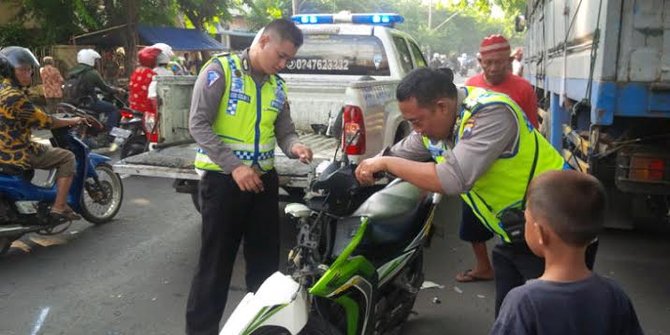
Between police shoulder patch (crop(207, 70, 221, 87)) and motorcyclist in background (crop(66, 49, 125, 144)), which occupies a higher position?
police shoulder patch (crop(207, 70, 221, 87))

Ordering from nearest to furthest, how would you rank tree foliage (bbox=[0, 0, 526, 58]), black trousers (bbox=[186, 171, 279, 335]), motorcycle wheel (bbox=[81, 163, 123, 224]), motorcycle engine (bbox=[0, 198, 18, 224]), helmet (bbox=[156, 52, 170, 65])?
1. black trousers (bbox=[186, 171, 279, 335])
2. motorcycle engine (bbox=[0, 198, 18, 224])
3. motorcycle wheel (bbox=[81, 163, 123, 224])
4. helmet (bbox=[156, 52, 170, 65])
5. tree foliage (bbox=[0, 0, 526, 58])

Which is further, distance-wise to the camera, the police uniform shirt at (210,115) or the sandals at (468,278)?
the sandals at (468,278)

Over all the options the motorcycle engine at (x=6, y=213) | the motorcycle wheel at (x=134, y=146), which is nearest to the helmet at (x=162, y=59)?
the motorcycle wheel at (x=134, y=146)

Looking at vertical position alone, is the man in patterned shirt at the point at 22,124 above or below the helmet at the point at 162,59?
below

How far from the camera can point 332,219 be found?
2693 mm

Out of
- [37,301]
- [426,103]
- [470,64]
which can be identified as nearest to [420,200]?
[426,103]

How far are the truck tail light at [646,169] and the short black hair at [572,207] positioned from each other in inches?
94.1

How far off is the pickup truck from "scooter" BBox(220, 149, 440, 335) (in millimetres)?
1311

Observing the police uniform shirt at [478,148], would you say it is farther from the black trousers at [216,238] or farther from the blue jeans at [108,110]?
the blue jeans at [108,110]

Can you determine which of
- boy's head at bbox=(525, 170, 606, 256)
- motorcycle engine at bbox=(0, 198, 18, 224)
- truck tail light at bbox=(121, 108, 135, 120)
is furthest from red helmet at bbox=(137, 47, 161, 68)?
boy's head at bbox=(525, 170, 606, 256)

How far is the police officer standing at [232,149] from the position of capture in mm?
2795

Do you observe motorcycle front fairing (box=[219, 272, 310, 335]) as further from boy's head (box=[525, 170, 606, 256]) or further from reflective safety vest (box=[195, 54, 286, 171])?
boy's head (box=[525, 170, 606, 256])

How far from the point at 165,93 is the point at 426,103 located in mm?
3478

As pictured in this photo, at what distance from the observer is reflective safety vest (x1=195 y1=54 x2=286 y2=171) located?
9.37 ft
